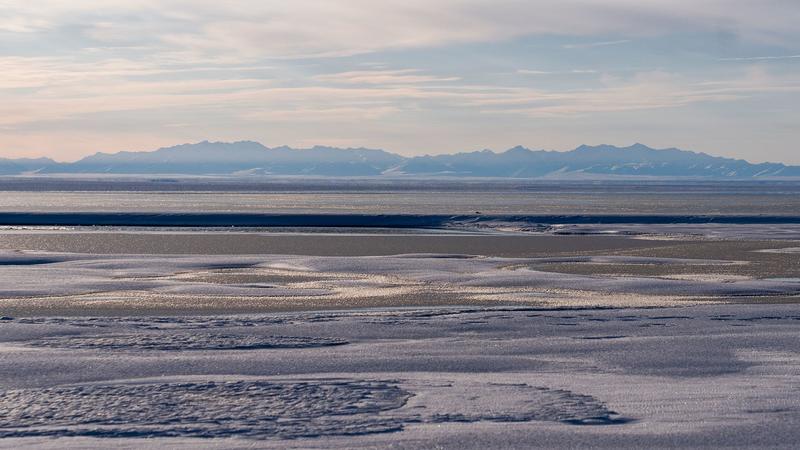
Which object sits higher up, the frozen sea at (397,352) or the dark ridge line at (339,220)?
the frozen sea at (397,352)

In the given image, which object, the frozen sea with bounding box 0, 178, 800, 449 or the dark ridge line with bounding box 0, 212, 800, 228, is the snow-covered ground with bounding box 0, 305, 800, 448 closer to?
the frozen sea with bounding box 0, 178, 800, 449

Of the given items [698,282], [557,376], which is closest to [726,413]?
[557,376]

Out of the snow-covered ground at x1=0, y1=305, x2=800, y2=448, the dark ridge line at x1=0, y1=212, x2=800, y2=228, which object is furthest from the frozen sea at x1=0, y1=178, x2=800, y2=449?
the dark ridge line at x1=0, y1=212, x2=800, y2=228

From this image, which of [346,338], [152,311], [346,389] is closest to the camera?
[346,389]

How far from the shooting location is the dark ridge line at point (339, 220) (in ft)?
139

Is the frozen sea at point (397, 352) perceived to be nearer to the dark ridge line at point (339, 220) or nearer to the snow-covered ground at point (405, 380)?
the snow-covered ground at point (405, 380)

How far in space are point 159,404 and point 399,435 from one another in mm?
2187

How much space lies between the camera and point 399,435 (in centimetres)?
760

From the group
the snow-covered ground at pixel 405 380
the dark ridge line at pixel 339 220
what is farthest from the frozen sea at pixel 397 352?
the dark ridge line at pixel 339 220

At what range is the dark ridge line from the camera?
42.3m

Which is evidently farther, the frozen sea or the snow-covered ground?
the frozen sea

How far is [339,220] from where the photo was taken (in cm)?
4356

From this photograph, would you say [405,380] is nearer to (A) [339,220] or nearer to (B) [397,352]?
(B) [397,352]

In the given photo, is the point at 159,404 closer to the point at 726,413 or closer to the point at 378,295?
the point at 726,413
